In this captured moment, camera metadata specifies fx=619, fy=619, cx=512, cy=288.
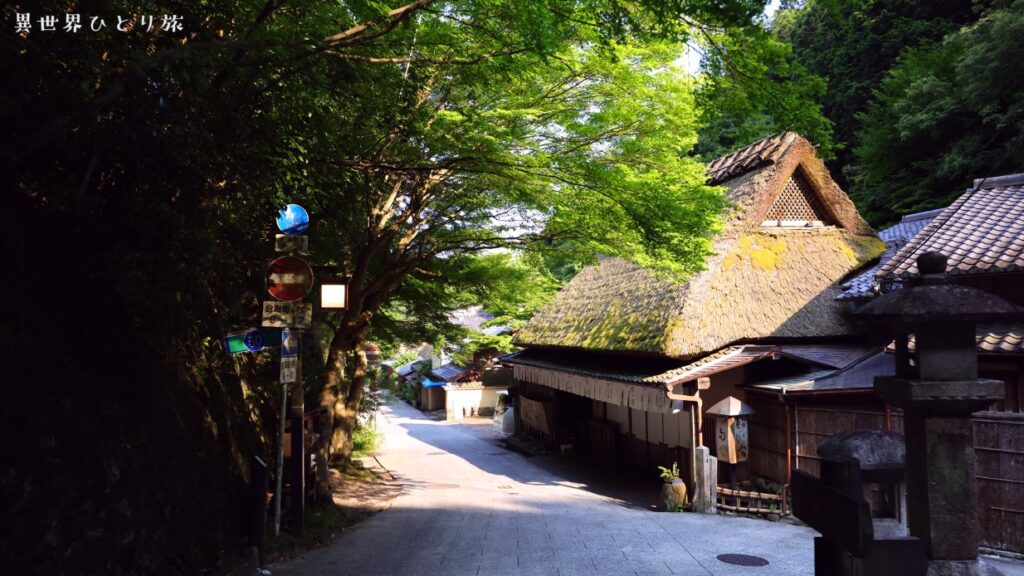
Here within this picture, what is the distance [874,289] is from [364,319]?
10.6 m

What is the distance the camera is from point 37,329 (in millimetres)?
4789

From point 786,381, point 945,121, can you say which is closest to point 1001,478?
point 786,381

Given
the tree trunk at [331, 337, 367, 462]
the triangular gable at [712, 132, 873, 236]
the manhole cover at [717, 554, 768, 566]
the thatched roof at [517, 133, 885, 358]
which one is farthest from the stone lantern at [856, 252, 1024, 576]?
the tree trunk at [331, 337, 367, 462]

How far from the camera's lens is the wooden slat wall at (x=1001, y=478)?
8.85m

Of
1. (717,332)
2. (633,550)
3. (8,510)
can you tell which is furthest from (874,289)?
(8,510)

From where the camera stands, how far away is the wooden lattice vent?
1638cm

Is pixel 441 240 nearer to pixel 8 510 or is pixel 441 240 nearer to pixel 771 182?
pixel 771 182

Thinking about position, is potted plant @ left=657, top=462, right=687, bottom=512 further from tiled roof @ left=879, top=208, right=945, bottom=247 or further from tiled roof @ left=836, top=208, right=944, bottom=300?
tiled roof @ left=879, top=208, right=945, bottom=247

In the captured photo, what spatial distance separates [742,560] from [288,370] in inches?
244

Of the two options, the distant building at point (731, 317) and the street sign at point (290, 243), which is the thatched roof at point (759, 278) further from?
the street sign at point (290, 243)

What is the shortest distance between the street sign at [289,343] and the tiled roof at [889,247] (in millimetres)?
10844

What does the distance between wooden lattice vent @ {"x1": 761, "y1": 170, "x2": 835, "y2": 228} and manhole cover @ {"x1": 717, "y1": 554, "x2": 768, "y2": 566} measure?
10309 mm

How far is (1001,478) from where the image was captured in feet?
29.5

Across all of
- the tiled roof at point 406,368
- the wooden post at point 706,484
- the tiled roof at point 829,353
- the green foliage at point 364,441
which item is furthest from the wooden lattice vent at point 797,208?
the tiled roof at point 406,368
